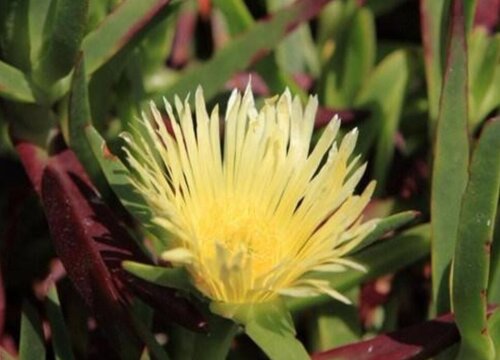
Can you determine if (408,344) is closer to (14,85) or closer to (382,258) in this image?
(382,258)

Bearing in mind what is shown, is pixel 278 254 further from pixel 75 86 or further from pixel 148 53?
pixel 148 53

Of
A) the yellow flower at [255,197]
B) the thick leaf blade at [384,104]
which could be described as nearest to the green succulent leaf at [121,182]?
the yellow flower at [255,197]

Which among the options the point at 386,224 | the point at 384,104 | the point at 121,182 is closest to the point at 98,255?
the point at 121,182

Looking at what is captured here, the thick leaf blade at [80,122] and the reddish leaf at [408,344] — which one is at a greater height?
the thick leaf blade at [80,122]

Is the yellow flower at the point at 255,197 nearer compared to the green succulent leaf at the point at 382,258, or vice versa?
the yellow flower at the point at 255,197

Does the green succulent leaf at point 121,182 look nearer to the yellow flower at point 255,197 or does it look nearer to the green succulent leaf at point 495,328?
the yellow flower at point 255,197

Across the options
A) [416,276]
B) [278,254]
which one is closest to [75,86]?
[278,254]
